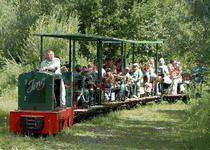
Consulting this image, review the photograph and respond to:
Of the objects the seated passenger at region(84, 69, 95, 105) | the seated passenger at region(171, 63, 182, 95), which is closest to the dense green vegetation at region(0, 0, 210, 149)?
the seated passenger at region(171, 63, 182, 95)

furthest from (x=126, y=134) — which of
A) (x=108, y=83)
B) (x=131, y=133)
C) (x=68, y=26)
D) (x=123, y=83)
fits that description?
(x=68, y=26)

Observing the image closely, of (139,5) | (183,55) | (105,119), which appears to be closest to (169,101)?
→ (105,119)

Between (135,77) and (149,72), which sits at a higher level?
(149,72)

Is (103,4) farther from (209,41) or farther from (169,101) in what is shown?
Result: (209,41)

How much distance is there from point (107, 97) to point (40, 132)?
508 centimetres

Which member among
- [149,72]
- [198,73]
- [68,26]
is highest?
[68,26]

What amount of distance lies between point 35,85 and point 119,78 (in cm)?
575

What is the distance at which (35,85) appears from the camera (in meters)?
9.48

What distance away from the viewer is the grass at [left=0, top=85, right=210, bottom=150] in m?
8.41

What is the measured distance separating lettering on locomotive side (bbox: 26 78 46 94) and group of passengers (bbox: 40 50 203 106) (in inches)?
27.4

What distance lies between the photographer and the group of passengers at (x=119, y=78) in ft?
38.8

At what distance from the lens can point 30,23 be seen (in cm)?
2933

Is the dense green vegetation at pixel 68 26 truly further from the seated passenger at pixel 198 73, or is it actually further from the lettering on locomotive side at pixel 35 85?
the lettering on locomotive side at pixel 35 85

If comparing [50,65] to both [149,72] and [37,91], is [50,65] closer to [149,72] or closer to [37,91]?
[37,91]
